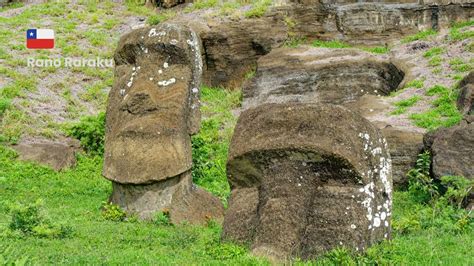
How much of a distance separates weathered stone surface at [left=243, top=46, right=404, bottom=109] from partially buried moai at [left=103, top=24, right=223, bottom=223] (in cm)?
904

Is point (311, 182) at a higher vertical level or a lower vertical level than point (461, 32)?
higher

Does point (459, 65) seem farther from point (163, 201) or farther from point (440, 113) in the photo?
point (163, 201)

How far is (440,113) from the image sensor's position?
50.3 feet

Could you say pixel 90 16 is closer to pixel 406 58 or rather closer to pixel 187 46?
pixel 406 58

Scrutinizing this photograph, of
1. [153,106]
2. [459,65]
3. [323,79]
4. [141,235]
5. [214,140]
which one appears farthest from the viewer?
[323,79]

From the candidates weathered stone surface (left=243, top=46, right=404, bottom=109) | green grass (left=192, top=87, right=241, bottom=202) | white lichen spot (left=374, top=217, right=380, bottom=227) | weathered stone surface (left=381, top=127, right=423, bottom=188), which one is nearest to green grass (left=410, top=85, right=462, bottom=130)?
weathered stone surface (left=381, top=127, right=423, bottom=188)

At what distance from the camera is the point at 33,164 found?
48.0 feet

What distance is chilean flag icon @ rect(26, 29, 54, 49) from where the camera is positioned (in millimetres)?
24219

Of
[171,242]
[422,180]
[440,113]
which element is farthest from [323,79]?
[171,242]

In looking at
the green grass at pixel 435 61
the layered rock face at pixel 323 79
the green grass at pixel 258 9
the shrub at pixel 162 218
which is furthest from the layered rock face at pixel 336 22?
the shrub at pixel 162 218

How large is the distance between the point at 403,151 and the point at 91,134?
7.44 meters

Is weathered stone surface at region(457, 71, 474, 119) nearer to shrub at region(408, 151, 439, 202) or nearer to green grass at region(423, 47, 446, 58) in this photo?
shrub at region(408, 151, 439, 202)

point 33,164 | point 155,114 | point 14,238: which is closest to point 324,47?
point 33,164

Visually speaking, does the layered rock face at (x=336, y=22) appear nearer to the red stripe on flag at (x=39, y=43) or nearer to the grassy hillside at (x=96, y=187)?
the grassy hillside at (x=96, y=187)
